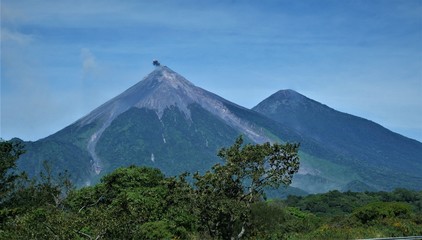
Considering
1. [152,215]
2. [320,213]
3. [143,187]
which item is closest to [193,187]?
[152,215]

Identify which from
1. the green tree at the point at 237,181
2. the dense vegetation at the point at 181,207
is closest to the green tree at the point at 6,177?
the dense vegetation at the point at 181,207

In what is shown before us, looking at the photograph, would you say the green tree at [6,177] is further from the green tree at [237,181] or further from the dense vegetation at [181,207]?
the green tree at [237,181]

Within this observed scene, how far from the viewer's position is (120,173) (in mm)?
56812

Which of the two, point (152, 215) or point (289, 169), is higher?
point (289, 169)

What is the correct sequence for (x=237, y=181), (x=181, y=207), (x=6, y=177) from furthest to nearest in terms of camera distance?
(x=6, y=177)
(x=181, y=207)
(x=237, y=181)

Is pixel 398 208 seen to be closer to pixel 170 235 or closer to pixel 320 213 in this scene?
pixel 170 235

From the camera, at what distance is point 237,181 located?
93.0 ft

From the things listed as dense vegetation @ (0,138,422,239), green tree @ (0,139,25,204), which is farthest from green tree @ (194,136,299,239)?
green tree @ (0,139,25,204)

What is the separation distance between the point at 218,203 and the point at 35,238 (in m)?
9.02

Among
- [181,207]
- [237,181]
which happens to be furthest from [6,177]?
[237,181]

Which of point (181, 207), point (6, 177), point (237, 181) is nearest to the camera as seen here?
point (237, 181)

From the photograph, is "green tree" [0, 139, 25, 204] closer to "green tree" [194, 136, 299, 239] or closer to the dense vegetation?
the dense vegetation

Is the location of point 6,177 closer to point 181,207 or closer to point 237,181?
point 181,207

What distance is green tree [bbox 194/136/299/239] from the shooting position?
27703 mm
